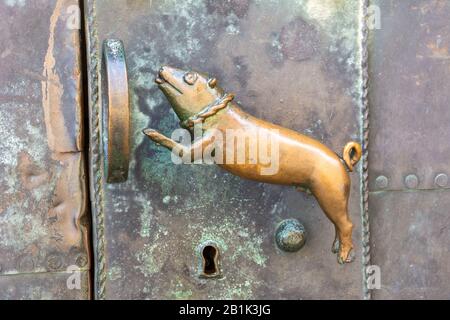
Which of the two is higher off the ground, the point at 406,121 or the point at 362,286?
the point at 406,121

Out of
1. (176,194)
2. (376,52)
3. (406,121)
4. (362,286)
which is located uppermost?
(376,52)

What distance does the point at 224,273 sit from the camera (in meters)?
1.02

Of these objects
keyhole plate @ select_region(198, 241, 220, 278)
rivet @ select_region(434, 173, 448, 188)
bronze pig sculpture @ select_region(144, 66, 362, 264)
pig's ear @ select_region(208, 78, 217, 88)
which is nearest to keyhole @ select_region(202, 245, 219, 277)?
keyhole plate @ select_region(198, 241, 220, 278)

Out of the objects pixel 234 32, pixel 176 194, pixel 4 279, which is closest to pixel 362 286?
pixel 176 194

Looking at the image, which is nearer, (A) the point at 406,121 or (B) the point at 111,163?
(B) the point at 111,163

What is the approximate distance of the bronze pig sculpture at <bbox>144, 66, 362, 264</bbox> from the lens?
0.90 metres

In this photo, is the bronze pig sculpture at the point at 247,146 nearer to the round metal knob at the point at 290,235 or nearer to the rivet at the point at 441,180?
the round metal knob at the point at 290,235

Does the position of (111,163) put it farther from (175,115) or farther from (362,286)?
(362,286)

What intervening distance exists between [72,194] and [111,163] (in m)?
0.13

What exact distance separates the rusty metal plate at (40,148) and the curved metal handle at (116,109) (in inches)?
4.1

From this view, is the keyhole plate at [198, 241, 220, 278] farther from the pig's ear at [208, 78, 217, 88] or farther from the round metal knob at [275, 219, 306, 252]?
the pig's ear at [208, 78, 217, 88]

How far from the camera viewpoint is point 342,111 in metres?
1.02

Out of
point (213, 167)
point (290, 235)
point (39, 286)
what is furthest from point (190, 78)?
point (39, 286)

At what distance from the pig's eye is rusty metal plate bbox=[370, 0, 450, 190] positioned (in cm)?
30
